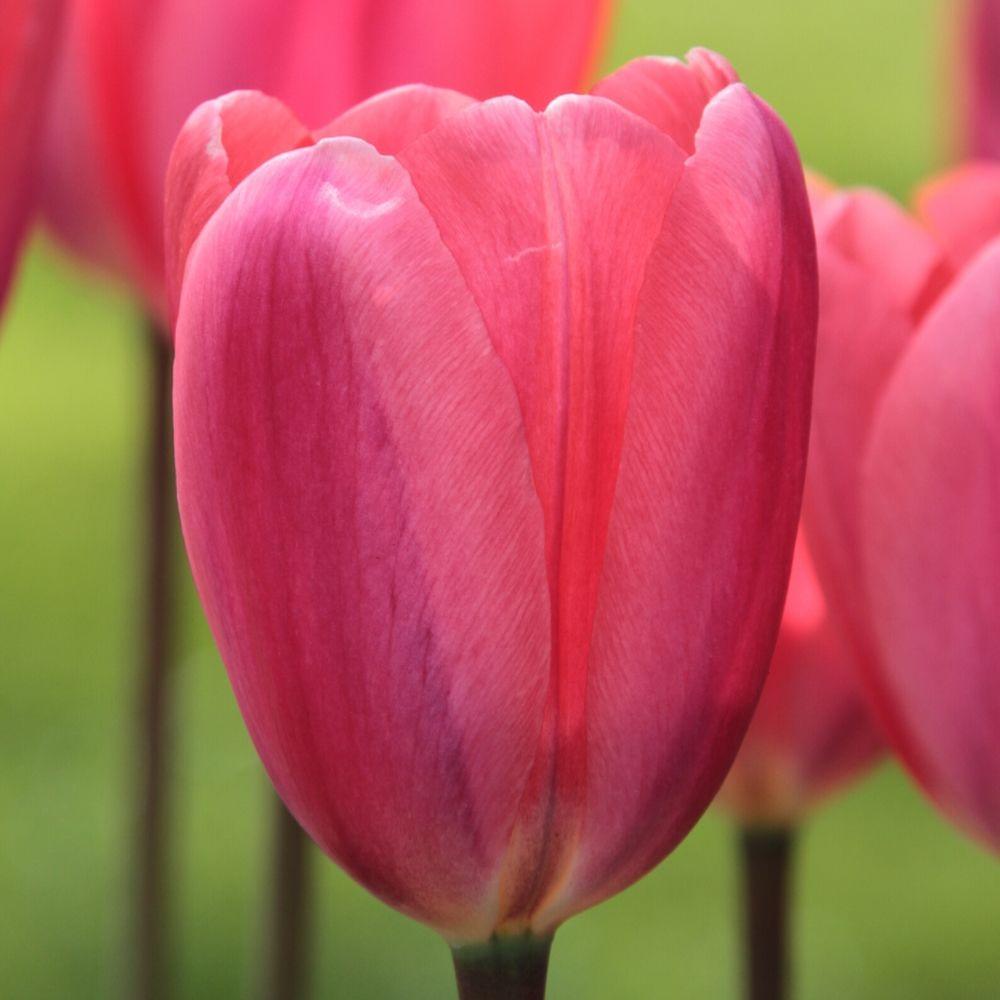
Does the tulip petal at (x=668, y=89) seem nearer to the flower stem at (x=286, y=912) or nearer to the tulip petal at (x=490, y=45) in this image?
the tulip petal at (x=490, y=45)

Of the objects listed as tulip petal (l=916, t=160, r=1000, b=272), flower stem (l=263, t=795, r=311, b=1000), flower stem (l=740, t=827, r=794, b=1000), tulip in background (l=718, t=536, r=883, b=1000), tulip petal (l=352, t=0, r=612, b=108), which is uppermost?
tulip petal (l=352, t=0, r=612, b=108)

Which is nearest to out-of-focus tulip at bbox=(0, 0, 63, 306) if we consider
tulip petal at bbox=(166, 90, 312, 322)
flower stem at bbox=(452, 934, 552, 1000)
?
tulip petal at bbox=(166, 90, 312, 322)

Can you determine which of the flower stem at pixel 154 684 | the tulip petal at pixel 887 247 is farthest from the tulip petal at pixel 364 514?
the flower stem at pixel 154 684

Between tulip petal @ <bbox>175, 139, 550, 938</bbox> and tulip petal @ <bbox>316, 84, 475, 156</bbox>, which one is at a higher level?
tulip petal @ <bbox>316, 84, 475, 156</bbox>

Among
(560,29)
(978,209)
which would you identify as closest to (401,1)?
(560,29)

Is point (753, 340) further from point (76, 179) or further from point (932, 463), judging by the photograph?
point (76, 179)

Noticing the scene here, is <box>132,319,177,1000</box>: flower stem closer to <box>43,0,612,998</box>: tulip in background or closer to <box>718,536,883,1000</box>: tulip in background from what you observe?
<box>43,0,612,998</box>: tulip in background

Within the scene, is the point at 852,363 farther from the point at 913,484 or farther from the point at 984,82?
the point at 984,82
